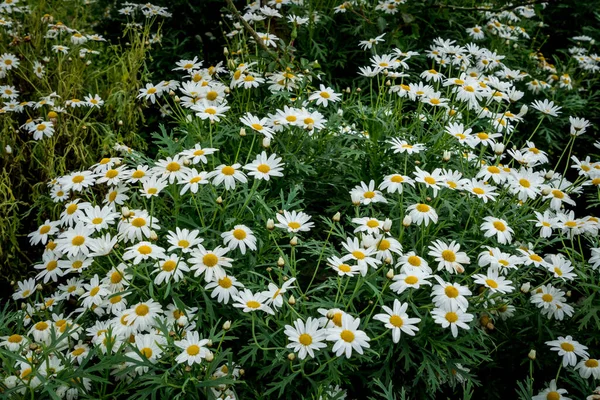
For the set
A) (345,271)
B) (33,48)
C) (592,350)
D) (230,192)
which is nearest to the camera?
(345,271)

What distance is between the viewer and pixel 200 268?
190 centimetres

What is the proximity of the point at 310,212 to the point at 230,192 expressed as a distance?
430mm

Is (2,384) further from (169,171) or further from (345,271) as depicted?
(345,271)

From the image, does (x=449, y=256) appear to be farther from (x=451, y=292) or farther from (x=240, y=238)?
(x=240, y=238)

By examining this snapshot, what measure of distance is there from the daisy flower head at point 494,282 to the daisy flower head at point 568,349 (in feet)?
0.84

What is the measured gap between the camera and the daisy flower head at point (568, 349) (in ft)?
6.50

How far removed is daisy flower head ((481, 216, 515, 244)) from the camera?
2.08 m

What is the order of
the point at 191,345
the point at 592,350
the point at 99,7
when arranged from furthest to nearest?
the point at 99,7 → the point at 592,350 → the point at 191,345

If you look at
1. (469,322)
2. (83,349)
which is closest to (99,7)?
(83,349)

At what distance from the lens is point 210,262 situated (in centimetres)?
191

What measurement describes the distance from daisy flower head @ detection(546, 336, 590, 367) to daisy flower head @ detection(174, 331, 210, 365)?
45.5 inches

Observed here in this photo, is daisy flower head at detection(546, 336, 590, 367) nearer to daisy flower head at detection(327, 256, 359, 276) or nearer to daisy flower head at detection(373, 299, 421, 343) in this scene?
daisy flower head at detection(373, 299, 421, 343)

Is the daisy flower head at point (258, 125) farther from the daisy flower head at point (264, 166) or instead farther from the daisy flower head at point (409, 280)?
the daisy flower head at point (409, 280)

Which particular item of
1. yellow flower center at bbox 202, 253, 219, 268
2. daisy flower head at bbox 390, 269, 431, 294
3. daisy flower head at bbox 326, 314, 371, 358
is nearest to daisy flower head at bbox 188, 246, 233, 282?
yellow flower center at bbox 202, 253, 219, 268
